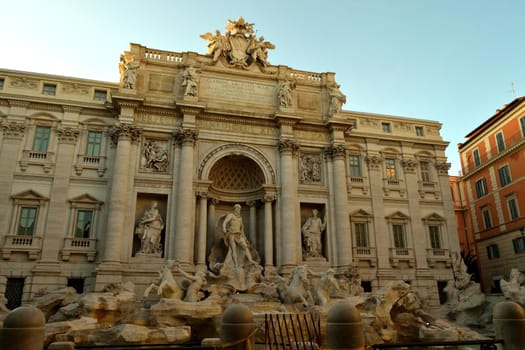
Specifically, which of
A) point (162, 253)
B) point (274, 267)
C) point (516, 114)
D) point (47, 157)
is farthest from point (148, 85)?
point (516, 114)

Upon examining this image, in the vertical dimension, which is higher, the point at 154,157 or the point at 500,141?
the point at 500,141

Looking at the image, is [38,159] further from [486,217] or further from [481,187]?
[481,187]

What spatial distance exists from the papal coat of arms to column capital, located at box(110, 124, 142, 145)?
6.64 m

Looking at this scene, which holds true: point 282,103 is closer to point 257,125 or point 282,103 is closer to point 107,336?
point 257,125

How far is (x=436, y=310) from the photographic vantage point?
23250mm

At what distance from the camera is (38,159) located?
21.0 meters

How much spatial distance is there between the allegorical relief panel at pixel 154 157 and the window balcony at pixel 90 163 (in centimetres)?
211

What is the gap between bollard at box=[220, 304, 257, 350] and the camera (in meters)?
6.36

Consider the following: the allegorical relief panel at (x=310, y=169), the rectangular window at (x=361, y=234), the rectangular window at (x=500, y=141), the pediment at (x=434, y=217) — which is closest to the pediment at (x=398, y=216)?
the pediment at (x=434, y=217)

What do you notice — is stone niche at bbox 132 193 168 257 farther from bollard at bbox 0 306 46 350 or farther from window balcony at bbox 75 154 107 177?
Answer: bollard at bbox 0 306 46 350

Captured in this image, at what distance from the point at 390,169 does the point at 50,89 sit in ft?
70.9

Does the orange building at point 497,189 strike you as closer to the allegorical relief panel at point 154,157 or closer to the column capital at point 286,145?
the column capital at point 286,145

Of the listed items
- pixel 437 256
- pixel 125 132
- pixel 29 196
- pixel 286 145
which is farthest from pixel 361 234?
pixel 29 196

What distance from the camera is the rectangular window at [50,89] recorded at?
22172 millimetres
